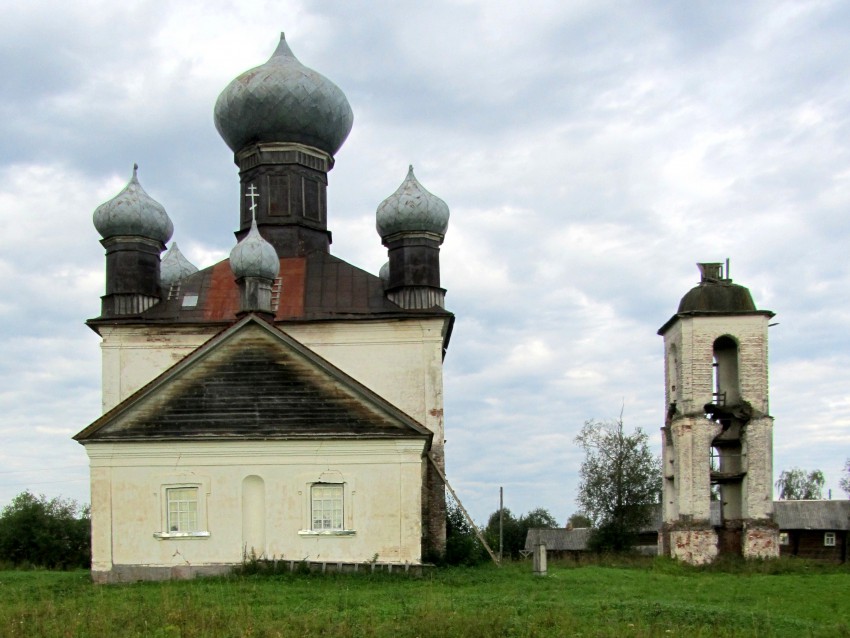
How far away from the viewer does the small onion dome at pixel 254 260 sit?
21.5 m

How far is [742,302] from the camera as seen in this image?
90.4 ft

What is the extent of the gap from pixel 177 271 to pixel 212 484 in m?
12.2

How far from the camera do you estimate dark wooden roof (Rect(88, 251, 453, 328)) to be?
78.7 ft

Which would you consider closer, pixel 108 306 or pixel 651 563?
pixel 108 306

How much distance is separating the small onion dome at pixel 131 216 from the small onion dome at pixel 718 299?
14.0 metres

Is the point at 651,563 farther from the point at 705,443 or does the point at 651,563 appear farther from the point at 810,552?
the point at 810,552

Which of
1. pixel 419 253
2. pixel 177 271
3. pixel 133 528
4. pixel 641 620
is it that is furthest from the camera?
pixel 177 271

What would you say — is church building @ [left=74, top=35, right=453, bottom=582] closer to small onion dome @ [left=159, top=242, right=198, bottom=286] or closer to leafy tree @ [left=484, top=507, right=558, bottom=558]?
small onion dome @ [left=159, top=242, right=198, bottom=286]

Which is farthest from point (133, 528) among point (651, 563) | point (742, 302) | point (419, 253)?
point (742, 302)

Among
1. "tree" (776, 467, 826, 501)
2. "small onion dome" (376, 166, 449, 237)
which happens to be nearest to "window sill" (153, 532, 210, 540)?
"small onion dome" (376, 166, 449, 237)

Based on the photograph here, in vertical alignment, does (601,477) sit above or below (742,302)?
below

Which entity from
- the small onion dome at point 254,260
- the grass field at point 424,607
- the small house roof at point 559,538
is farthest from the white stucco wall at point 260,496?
the small house roof at point 559,538

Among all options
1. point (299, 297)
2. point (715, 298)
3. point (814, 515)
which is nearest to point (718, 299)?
point (715, 298)

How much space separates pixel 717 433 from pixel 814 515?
15.5 metres
